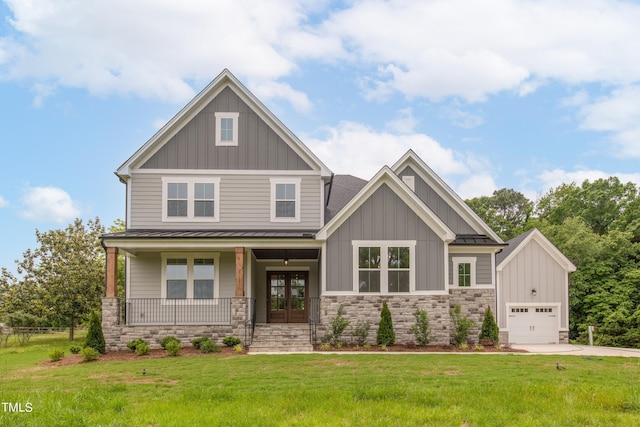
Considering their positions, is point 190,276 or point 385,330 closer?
point 385,330

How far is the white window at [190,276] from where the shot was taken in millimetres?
17828

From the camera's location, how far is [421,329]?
53.1 ft

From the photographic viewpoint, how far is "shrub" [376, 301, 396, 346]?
1575 centimetres

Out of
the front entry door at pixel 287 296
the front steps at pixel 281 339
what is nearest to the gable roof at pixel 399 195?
the front steps at pixel 281 339

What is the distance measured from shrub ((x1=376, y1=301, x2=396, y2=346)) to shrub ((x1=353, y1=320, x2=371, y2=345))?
38cm

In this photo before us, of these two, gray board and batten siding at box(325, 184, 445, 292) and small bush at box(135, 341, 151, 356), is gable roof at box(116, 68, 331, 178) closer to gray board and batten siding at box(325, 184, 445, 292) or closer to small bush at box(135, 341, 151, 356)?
gray board and batten siding at box(325, 184, 445, 292)

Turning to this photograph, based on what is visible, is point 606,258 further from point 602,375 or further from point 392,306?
point 602,375

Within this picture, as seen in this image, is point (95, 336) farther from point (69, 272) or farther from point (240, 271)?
point (69, 272)

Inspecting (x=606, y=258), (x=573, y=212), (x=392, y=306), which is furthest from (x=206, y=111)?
(x=573, y=212)

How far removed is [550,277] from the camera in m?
20.1

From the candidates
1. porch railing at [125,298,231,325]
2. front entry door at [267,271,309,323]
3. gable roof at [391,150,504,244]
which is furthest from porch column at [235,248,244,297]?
gable roof at [391,150,504,244]

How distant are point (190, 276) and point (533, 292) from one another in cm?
1295

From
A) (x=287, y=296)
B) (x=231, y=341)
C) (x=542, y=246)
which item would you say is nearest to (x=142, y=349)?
(x=231, y=341)

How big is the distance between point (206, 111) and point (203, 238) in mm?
4820
